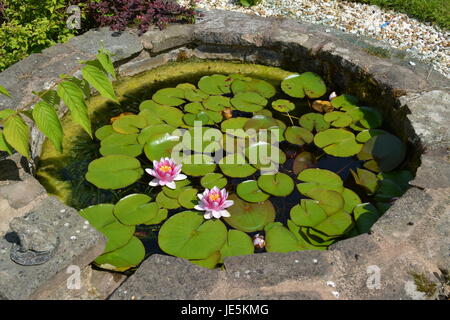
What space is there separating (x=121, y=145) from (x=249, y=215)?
3.55 ft

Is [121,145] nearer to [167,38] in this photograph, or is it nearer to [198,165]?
[198,165]

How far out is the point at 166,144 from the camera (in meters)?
2.98

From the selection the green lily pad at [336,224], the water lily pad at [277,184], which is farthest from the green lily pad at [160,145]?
the green lily pad at [336,224]

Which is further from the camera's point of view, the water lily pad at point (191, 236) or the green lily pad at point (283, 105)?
the green lily pad at point (283, 105)

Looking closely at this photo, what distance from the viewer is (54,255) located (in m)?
1.97

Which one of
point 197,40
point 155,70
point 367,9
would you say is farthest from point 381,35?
point 155,70

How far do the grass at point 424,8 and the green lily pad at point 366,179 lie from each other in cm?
241

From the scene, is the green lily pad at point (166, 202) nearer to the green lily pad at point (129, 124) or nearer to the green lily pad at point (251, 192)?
the green lily pad at point (251, 192)

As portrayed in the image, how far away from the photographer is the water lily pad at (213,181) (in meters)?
2.72

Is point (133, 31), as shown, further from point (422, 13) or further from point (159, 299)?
point (422, 13)

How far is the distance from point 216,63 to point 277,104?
92 centimetres

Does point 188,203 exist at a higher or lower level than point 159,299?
lower

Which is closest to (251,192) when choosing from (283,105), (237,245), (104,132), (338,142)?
(237,245)
